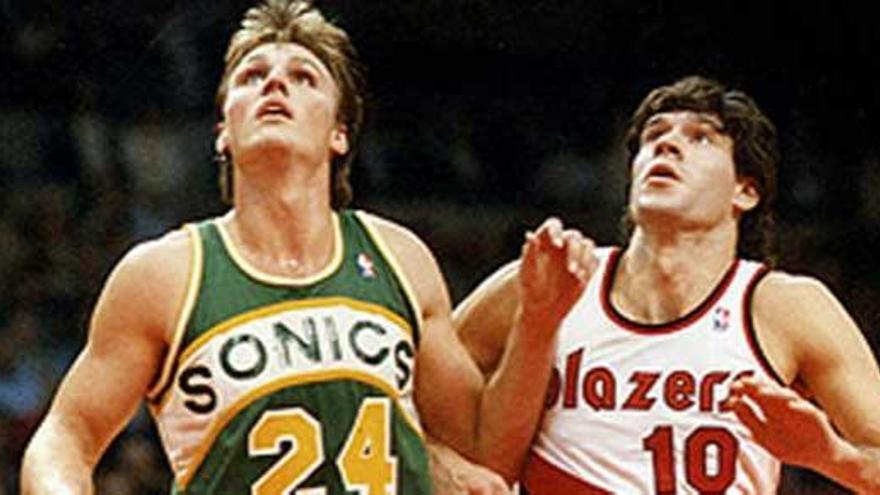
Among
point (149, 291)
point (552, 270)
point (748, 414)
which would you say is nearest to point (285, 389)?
point (149, 291)

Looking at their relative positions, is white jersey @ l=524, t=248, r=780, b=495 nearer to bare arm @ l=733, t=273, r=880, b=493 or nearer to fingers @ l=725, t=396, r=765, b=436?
bare arm @ l=733, t=273, r=880, b=493

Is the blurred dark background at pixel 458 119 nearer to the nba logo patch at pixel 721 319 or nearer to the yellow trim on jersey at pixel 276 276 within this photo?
the nba logo patch at pixel 721 319

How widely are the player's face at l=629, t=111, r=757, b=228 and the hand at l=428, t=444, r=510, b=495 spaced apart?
0.67 m

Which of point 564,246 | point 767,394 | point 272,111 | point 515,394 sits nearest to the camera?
point 767,394

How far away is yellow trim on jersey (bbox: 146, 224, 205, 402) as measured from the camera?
357 centimetres

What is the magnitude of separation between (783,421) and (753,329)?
0.50 m

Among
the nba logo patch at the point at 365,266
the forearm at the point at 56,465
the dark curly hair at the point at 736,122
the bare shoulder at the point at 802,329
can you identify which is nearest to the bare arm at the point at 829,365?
the bare shoulder at the point at 802,329

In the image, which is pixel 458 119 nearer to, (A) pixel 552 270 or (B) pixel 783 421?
(A) pixel 552 270

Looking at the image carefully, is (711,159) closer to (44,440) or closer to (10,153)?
(44,440)

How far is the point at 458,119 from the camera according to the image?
878 cm

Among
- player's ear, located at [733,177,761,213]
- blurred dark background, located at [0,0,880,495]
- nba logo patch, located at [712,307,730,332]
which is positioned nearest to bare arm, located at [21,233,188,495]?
nba logo patch, located at [712,307,730,332]

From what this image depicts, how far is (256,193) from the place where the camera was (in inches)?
148

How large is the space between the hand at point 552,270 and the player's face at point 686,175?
15.9 inches

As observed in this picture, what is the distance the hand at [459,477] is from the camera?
12.3 ft
